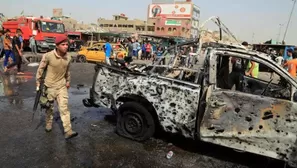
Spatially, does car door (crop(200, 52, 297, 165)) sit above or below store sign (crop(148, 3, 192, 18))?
below

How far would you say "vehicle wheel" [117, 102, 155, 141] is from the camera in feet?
13.7

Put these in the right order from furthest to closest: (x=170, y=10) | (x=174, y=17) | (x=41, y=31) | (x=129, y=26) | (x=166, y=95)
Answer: (x=170, y=10), (x=174, y=17), (x=129, y=26), (x=41, y=31), (x=166, y=95)

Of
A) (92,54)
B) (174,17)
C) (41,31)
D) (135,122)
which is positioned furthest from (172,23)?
(135,122)

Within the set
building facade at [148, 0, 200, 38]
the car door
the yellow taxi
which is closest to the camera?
the car door

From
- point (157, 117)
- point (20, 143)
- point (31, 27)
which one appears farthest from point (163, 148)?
point (31, 27)

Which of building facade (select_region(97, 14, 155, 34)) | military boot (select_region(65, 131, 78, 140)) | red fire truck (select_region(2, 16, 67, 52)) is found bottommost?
military boot (select_region(65, 131, 78, 140))

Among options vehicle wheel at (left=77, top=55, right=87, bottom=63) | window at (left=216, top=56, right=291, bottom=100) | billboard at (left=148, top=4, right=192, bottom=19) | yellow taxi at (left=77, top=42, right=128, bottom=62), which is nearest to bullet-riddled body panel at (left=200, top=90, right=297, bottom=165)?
window at (left=216, top=56, right=291, bottom=100)

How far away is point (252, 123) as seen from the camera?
3373 millimetres

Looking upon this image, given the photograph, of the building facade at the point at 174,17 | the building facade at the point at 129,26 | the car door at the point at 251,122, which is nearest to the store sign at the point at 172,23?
the building facade at the point at 174,17

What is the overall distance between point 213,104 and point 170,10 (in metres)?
67.8

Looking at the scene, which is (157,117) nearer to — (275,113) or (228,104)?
(228,104)

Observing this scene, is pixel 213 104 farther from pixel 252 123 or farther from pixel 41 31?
pixel 41 31

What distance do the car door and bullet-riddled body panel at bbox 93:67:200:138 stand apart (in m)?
0.25

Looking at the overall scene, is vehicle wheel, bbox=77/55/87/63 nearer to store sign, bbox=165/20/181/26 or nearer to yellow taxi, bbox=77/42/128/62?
yellow taxi, bbox=77/42/128/62
